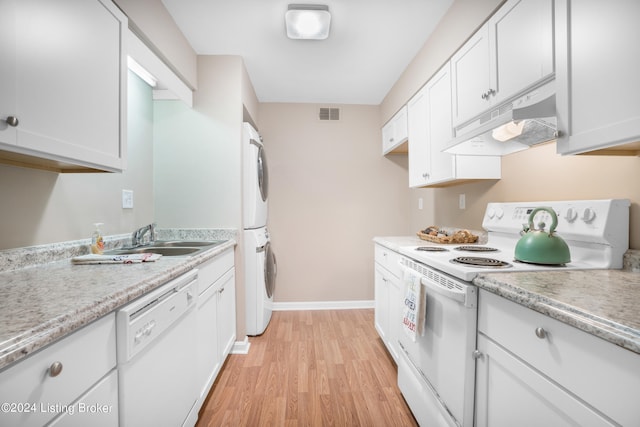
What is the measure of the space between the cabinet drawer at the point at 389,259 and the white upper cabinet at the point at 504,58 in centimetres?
99

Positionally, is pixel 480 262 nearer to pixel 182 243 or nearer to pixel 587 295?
pixel 587 295

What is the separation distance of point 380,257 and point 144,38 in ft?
7.35

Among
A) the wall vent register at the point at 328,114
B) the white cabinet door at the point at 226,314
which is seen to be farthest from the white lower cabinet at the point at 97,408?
the wall vent register at the point at 328,114

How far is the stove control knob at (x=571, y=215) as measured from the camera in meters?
1.21

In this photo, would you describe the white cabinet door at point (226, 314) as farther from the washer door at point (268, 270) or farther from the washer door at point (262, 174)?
the washer door at point (262, 174)

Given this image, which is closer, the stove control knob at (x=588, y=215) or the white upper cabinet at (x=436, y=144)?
the stove control knob at (x=588, y=215)

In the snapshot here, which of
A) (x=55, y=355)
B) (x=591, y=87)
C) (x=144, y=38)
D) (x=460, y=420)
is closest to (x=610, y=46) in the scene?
(x=591, y=87)

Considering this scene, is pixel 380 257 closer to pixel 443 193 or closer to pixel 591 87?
pixel 443 193

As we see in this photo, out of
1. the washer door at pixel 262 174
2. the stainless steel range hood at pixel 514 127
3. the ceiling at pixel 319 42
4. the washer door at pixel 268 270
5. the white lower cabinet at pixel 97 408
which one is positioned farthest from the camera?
the washer door at pixel 268 270

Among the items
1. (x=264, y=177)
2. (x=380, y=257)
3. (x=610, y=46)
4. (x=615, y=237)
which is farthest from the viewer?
(x=264, y=177)

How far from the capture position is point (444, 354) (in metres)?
1.22

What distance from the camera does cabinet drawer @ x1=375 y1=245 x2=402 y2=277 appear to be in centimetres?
195

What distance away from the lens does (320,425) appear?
59.7 inches

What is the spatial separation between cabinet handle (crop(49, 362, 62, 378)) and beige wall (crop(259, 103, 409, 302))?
2.72 meters
